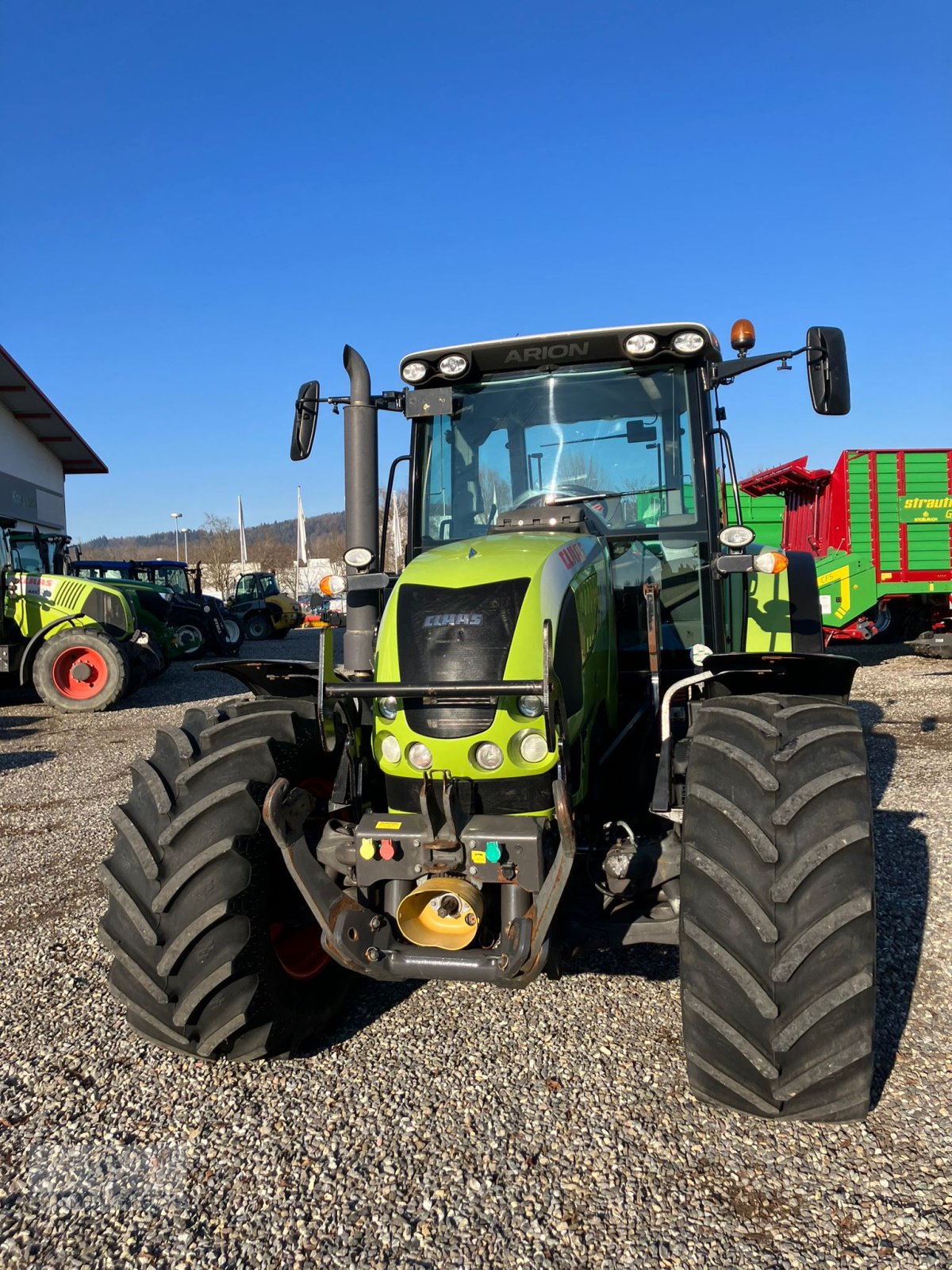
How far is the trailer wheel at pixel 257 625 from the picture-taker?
2692cm

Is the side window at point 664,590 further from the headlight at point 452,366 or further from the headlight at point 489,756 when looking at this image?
the headlight at point 489,756

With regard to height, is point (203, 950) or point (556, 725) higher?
point (556, 725)

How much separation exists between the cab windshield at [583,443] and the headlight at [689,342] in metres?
0.16

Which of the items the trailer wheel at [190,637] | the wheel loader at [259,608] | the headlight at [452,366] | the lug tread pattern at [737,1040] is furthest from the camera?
the wheel loader at [259,608]

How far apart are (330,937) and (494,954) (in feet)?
1.60

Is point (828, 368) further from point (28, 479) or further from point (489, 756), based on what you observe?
point (28, 479)

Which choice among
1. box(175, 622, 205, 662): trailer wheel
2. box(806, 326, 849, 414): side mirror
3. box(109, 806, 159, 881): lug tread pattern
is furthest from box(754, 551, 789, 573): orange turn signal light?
box(175, 622, 205, 662): trailer wheel

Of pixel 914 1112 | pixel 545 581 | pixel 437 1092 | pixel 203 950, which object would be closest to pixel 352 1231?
pixel 437 1092

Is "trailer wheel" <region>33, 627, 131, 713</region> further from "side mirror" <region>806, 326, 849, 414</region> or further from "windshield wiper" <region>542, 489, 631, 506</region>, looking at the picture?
"side mirror" <region>806, 326, 849, 414</region>

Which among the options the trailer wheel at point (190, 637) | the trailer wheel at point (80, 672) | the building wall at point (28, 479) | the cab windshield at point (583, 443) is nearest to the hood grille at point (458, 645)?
the cab windshield at point (583, 443)

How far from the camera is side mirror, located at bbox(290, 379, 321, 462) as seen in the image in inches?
166

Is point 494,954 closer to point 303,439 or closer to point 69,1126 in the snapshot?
point 69,1126

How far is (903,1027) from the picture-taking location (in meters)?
3.36

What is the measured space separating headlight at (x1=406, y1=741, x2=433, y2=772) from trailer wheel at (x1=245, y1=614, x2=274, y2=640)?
24.6m
